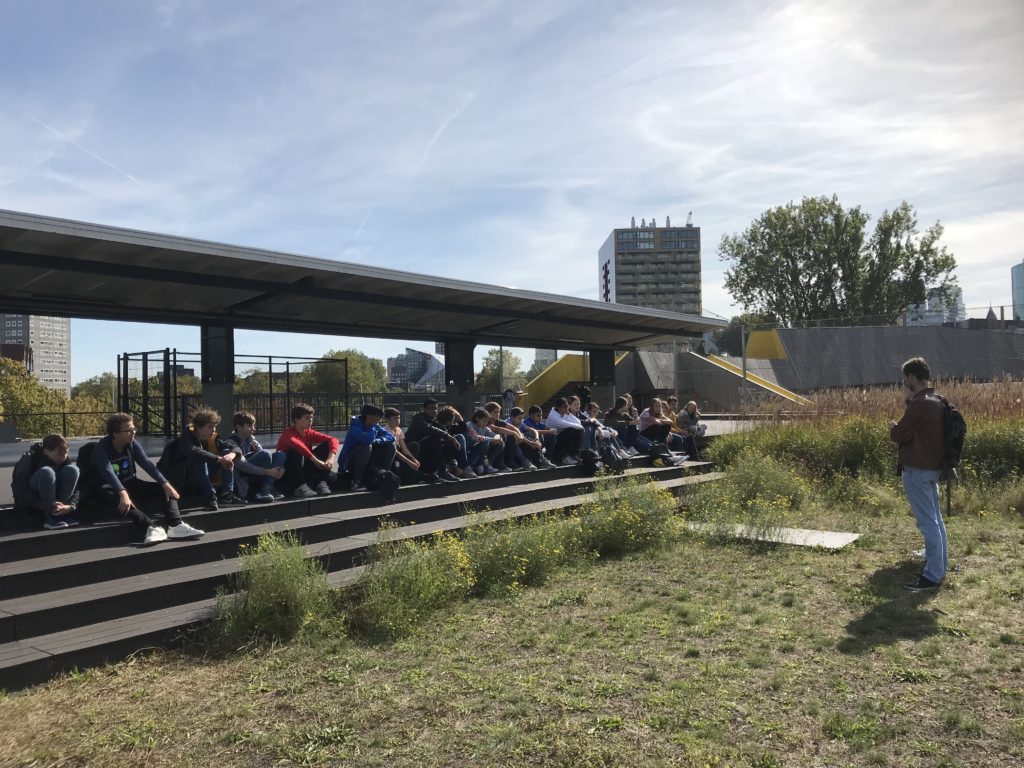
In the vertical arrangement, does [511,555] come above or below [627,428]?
below

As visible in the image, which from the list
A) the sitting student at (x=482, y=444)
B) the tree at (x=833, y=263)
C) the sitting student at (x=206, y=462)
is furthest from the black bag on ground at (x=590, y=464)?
the tree at (x=833, y=263)

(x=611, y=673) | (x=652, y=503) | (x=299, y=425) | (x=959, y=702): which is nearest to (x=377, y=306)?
(x=299, y=425)

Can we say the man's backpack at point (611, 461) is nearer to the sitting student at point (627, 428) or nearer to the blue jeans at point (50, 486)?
the sitting student at point (627, 428)

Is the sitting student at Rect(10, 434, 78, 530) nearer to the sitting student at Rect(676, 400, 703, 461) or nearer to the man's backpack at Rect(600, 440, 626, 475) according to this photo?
the man's backpack at Rect(600, 440, 626, 475)

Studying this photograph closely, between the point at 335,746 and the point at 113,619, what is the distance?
2.49 metres

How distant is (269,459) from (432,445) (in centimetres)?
213

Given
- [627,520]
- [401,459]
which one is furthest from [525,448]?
[627,520]

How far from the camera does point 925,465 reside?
21.8ft

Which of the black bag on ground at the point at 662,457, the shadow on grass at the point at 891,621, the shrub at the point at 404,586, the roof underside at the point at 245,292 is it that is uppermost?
the roof underside at the point at 245,292

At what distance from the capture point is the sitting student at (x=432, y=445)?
9.47 m

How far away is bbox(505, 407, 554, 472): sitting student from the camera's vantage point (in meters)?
11.1

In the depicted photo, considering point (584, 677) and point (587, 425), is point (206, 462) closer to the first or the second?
point (584, 677)

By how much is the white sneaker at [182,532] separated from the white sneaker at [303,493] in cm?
153

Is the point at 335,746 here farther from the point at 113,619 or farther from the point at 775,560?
the point at 775,560
